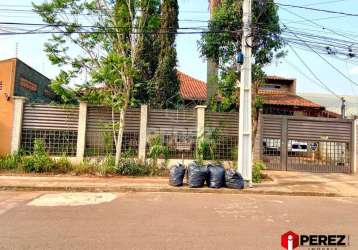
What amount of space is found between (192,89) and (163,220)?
64.0 feet

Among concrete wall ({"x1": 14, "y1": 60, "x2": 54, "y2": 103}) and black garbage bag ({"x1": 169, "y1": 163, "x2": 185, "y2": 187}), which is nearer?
black garbage bag ({"x1": 169, "y1": 163, "x2": 185, "y2": 187})

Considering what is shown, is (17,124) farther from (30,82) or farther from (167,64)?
(167,64)

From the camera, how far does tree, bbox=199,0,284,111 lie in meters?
14.7

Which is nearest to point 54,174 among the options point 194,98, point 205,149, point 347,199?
point 205,149

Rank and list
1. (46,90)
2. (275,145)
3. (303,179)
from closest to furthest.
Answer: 1. (303,179)
2. (275,145)
3. (46,90)

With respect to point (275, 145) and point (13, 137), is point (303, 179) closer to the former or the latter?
point (275, 145)

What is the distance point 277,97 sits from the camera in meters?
23.5

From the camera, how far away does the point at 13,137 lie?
13.5 m

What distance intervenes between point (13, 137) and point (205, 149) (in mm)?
7526

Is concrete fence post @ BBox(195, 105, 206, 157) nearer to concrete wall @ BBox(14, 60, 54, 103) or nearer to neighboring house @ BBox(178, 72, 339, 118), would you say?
neighboring house @ BBox(178, 72, 339, 118)

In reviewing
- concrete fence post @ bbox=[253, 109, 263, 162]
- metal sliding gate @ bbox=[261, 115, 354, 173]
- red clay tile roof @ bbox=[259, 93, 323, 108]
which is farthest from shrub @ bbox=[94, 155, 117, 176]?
red clay tile roof @ bbox=[259, 93, 323, 108]

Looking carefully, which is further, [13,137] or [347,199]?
[13,137]

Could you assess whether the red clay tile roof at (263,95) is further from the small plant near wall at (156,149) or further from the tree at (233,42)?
the small plant near wall at (156,149)

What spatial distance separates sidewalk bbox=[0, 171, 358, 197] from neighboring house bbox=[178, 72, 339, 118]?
7.15 meters
